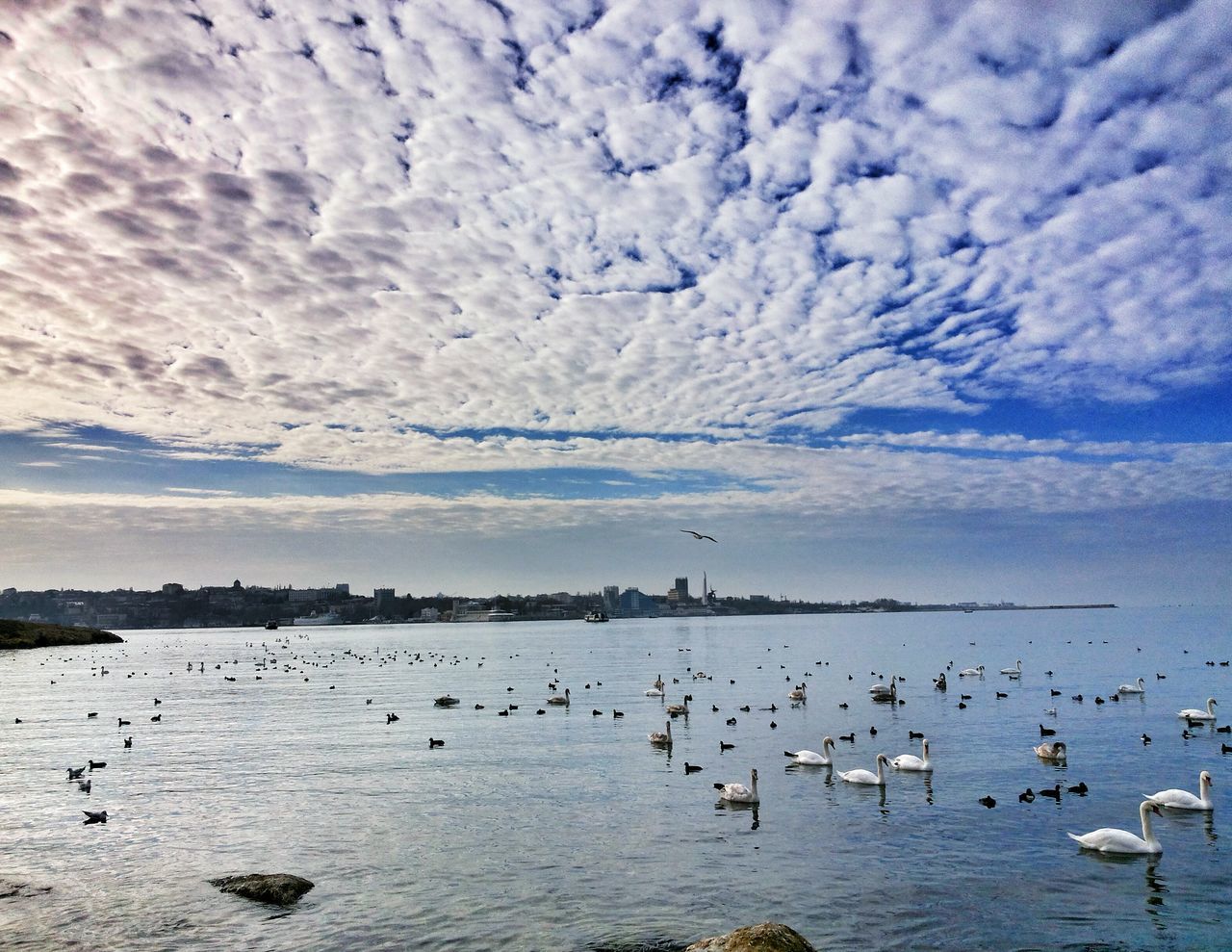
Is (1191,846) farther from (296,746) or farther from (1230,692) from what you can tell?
(1230,692)

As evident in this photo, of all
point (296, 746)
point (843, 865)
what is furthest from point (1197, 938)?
point (296, 746)

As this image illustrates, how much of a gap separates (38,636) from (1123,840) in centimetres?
19842

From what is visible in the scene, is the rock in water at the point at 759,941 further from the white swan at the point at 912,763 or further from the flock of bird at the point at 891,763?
the white swan at the point at 912,763

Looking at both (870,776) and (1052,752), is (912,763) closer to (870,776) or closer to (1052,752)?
(870,776)

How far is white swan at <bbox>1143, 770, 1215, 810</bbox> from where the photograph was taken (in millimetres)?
25422

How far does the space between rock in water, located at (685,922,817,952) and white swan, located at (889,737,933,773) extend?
20.3m

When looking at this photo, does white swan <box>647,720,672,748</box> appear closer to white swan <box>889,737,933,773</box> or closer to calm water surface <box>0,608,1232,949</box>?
calm water surface <box>0,608,1232,949</box>

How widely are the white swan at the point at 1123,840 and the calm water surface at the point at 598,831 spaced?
0.36 m

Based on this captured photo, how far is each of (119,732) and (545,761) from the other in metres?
28.6

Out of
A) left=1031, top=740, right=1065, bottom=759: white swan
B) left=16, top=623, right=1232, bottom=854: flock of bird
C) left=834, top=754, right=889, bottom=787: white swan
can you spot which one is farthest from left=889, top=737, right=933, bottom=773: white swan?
left=1031, top=740, right=1065, bottom=759: white swan

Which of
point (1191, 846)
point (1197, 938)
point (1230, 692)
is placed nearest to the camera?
point (1197, 938)

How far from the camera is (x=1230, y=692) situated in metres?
61.0

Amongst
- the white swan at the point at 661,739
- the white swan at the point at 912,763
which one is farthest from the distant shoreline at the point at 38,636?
the white swan at the point at 912,763

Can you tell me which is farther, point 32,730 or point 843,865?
point 32,730
